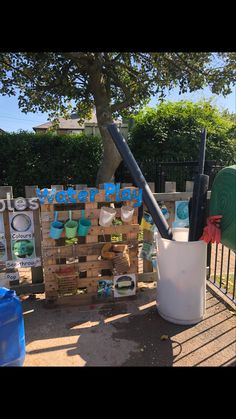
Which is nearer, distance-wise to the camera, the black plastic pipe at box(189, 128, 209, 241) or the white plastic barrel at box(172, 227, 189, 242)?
the black plastic pipe at box(189, 128, 209, 241)

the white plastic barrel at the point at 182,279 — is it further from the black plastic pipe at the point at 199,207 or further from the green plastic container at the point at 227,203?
the green plastic container at the point at 227,203

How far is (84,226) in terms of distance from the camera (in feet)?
11.0

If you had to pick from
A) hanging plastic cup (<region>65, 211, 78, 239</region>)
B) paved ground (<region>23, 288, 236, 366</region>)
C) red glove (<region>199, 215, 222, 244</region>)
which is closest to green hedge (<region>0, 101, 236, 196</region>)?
hanging plastic cup (<region>65, 211, 78, 239</region>)

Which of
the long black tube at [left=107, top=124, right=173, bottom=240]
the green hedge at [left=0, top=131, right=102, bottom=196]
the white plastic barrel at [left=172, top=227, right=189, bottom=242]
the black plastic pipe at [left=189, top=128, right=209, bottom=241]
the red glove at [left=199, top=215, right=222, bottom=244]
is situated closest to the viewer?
the red glove at [left=199, top=215, right=222, bottom=244]

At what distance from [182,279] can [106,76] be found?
6.21 meters

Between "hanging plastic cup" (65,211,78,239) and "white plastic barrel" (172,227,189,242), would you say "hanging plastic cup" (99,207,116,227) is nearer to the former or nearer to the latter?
"hanging plastic cup" (65,211,78,239)

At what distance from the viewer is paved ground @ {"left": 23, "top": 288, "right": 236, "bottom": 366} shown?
8.47ft

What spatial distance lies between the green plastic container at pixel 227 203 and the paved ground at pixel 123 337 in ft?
3.09

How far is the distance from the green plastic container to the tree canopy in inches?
170

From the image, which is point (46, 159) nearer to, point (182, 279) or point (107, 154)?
point (107, 154)

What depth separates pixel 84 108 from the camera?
8727 millimetres
